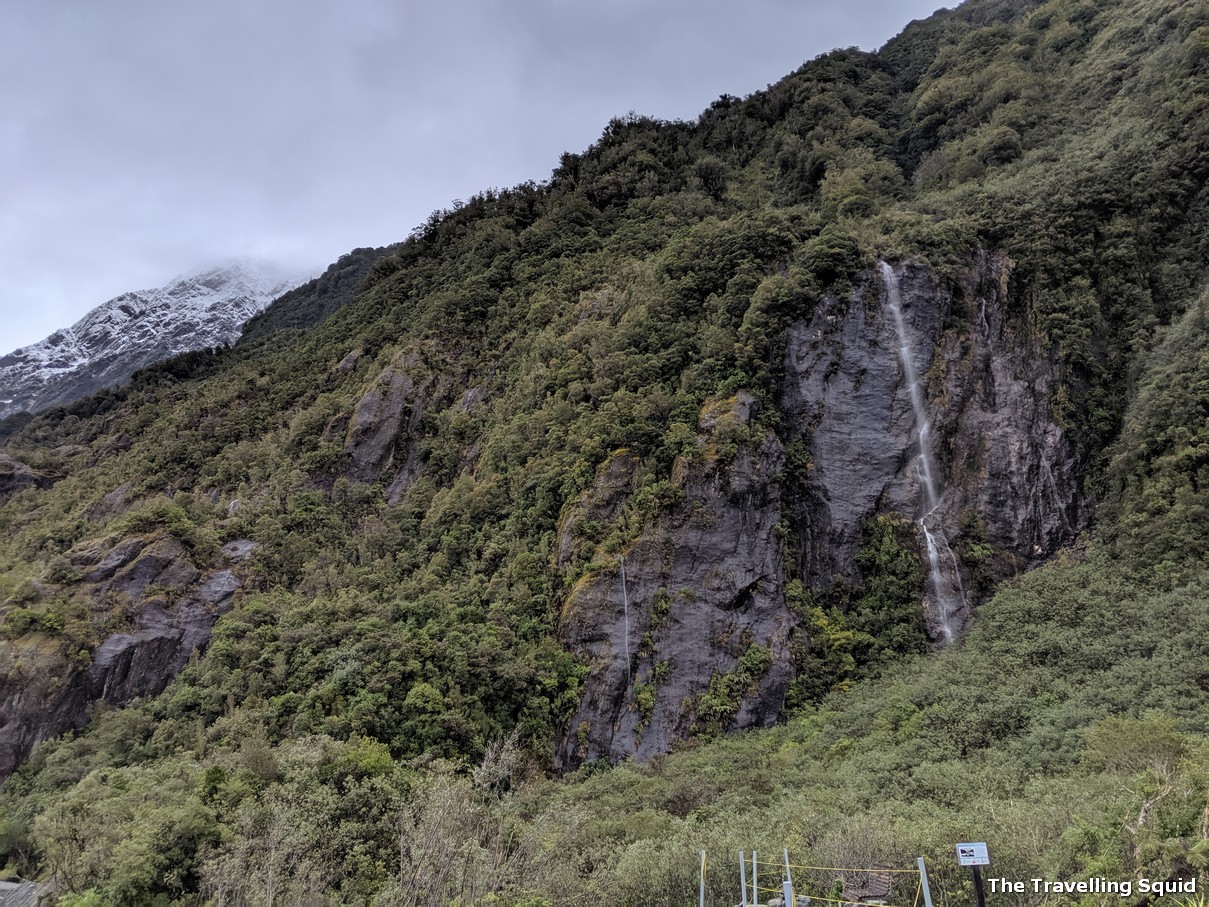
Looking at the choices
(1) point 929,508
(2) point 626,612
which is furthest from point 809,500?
(2) point 626,612

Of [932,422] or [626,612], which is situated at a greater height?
[932,422]

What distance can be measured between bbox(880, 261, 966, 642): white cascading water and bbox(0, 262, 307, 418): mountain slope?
82664 millimetres

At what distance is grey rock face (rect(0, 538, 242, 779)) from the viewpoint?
1070 inches

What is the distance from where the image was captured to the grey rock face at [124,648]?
89.2 feet

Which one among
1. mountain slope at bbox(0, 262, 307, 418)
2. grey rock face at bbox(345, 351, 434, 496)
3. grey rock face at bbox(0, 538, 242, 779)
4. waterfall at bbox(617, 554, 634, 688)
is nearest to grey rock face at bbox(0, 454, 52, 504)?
grey rock face at bbox(0, 538, 242, 779)

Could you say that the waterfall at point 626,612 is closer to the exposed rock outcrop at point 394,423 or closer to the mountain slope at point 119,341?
the exposed rock outcrop at point 394,423

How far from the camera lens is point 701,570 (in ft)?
88.1

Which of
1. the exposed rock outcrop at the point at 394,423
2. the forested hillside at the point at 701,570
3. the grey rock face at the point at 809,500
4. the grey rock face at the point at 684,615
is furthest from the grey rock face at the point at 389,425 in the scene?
the grey rock face at the point at 684,615

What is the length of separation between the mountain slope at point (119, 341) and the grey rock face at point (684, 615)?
7825 cm

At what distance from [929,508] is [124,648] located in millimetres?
34127

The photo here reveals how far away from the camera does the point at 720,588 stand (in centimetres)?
2655

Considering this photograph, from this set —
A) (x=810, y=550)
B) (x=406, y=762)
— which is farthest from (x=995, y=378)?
(x=406, y=762)

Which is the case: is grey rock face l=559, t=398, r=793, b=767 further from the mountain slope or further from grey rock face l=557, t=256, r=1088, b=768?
the mountain slope

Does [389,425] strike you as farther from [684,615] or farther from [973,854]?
[973,854]
